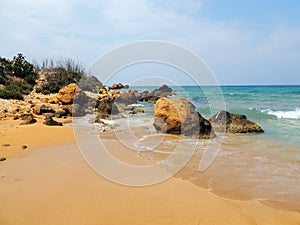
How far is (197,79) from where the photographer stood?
6121 mm

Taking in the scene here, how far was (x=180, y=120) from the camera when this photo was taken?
7.93 metres

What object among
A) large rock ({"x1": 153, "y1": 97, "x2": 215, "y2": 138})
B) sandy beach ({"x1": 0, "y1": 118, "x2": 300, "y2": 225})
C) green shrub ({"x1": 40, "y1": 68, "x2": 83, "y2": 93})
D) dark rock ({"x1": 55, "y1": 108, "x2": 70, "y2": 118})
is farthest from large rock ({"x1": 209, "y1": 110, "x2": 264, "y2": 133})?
green shrub ({"x1": 40, "y1": 68, "x2": 83, "y2": 93})

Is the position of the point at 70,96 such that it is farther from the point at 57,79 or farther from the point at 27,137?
the point at 27,137

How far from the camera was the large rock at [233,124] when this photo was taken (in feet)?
28.1

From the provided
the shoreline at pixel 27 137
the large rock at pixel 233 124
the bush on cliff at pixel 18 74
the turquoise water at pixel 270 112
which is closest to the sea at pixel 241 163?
the turquoise water at pixel 270 112

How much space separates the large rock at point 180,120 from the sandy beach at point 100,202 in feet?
13.2

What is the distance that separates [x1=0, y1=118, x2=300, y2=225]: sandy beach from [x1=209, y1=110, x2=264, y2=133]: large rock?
5418 mm

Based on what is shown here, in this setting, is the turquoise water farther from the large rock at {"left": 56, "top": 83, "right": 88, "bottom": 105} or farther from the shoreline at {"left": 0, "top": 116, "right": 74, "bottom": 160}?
the shoreline at {"left": 0, "top": 116, "right": 74, "bottom": 160}

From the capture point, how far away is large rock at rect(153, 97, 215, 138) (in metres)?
7.78

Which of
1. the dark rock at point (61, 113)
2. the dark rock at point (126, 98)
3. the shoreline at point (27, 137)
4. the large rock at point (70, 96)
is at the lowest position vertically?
the shoreline at point (27, 137)

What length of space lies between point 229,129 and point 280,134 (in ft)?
5.47

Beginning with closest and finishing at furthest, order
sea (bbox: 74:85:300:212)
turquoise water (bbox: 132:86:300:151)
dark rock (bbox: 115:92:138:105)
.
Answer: sea (bbox: 74:85:300:212), turquoise water (bbox: 132:86:300:151), dark rock (bbox: 115:92:138:105)

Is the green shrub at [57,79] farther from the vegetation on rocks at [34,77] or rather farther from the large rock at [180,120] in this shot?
the large rock at [180,120]

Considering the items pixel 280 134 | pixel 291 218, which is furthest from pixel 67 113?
pixel 291 218
